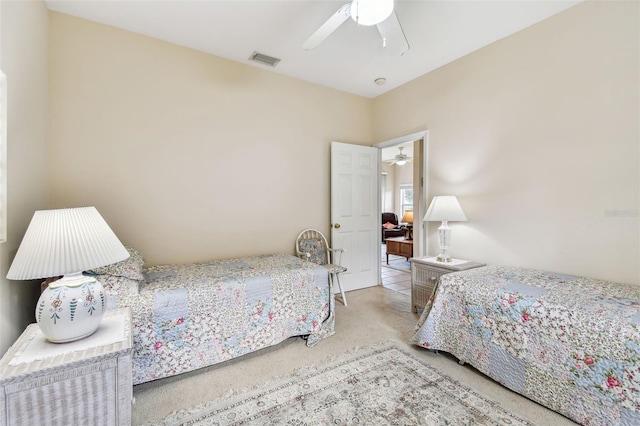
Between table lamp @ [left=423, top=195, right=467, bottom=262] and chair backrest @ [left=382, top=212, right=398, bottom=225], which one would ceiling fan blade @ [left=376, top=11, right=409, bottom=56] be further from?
chair backrest @ [left=382, top=212, right=398, bottom=225]

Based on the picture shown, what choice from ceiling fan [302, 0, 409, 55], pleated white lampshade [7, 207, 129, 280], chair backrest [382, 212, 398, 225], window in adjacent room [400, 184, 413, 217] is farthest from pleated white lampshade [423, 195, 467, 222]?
window in adjacent room [400, 184, 413, 217]

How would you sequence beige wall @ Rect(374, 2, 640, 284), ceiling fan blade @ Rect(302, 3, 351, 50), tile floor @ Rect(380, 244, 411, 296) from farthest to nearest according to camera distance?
1. tile floor @ Rect(380, 244, 411, 296)
2. beige wall @ Rect(374, 2, 640, 284)
3. ceiling fan blade @ Rect(302, 3, 351, 50)

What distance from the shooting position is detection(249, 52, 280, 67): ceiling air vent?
3020 mm

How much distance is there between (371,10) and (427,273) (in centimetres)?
234

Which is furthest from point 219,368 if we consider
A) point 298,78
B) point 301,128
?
point 298,78

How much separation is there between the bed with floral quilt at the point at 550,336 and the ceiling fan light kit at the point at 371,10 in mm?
1930

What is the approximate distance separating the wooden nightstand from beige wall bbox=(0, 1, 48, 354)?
3.08 meters

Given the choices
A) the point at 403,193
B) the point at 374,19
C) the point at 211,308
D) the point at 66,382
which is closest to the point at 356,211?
the point at 211,308

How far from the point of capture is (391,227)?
26.7 feet

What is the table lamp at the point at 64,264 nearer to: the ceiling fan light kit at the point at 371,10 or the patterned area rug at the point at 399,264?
the ceiling fan light kit at the point at 371,10

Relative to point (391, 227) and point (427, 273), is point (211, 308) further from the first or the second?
point (391, 227)

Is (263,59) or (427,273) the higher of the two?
(263,59)

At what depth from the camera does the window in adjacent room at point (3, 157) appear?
139 centimetres

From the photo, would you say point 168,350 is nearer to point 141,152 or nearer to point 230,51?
point 141,152
